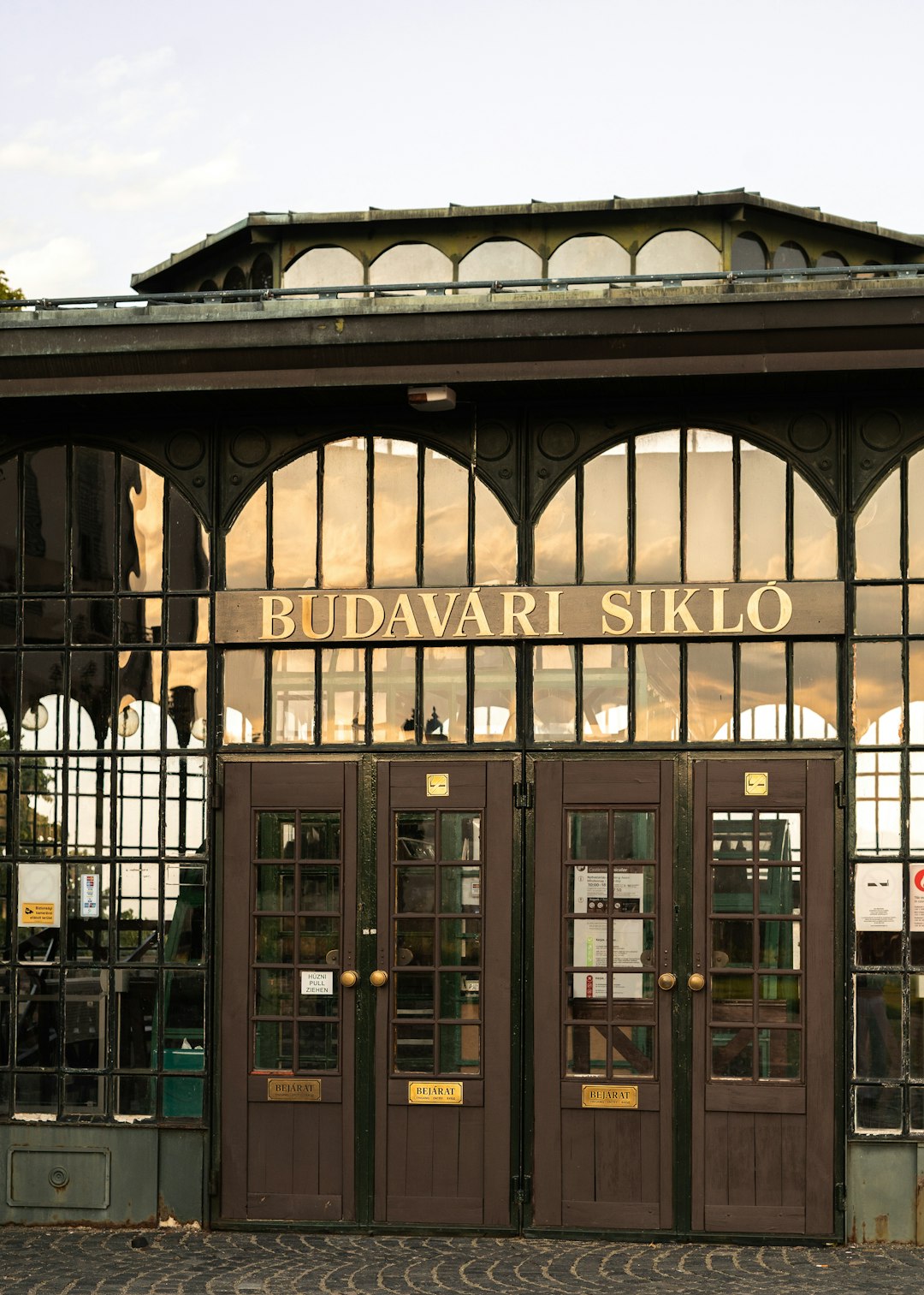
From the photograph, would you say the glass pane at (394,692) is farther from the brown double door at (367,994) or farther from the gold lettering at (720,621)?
the gold lettering at (720,621)

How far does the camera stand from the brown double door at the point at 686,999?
8.66 m

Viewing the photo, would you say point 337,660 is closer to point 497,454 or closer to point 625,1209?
point 497,454

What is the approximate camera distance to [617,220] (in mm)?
11133

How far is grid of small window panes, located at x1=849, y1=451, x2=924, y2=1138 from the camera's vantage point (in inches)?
340

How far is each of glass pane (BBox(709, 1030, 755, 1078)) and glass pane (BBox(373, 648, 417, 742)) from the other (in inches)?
99.1

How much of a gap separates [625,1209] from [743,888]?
193cm

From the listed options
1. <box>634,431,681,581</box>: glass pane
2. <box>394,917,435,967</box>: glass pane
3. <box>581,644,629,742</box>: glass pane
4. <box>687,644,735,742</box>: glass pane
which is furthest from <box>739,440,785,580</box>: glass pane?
<box>394,917,435,967</box>: glass pane

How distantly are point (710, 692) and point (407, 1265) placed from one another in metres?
3.56

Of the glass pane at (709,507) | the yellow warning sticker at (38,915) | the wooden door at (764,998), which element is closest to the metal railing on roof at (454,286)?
the glass pane at (709,507)

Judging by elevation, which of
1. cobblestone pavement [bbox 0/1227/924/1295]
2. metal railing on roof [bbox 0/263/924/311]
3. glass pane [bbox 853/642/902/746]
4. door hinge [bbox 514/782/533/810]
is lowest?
cobblestone pavement [bbox 0/1227/924/1295]

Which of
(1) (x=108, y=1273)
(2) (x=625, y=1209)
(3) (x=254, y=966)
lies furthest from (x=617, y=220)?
(1) (x=108, y=1273)

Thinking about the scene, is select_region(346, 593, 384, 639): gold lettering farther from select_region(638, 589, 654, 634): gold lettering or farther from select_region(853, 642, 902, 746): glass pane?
select_region(853, 642, 902, 746): glass pane

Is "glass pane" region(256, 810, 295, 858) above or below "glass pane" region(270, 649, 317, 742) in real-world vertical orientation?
below

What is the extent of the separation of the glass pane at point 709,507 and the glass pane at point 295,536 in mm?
2245
